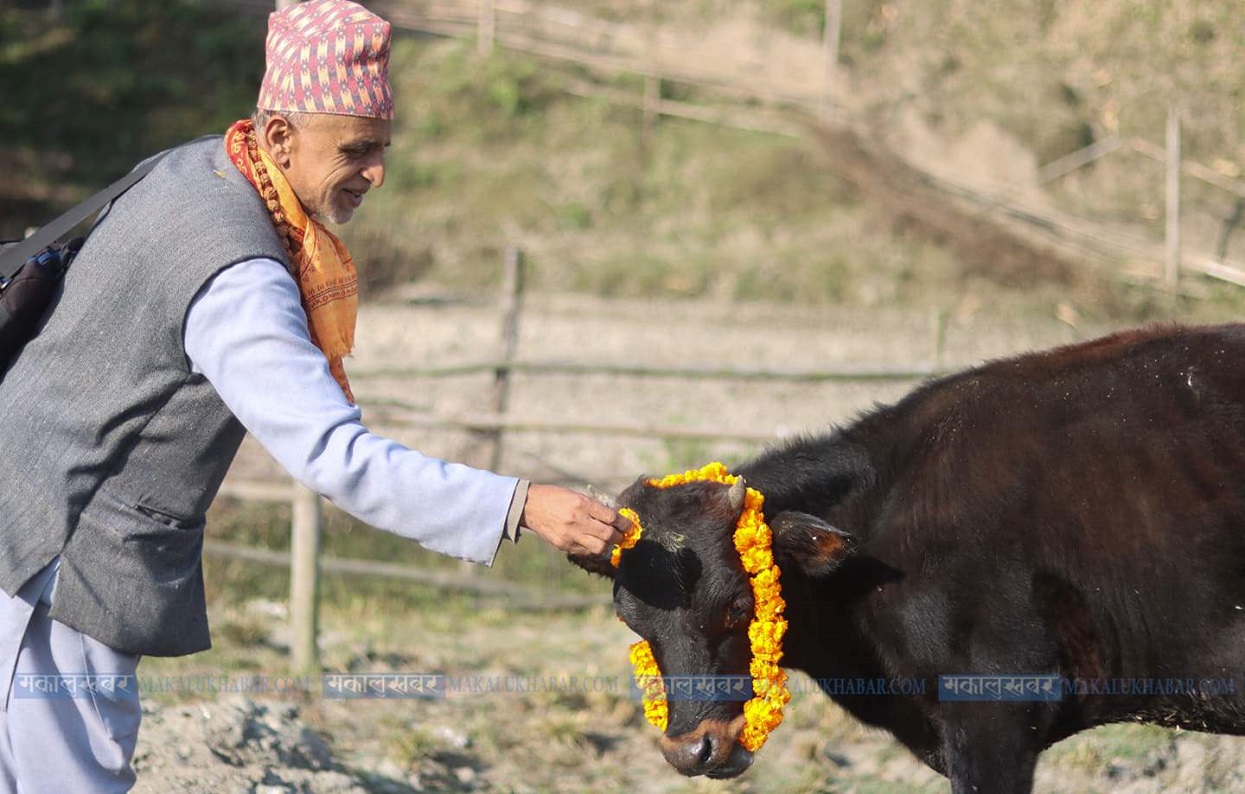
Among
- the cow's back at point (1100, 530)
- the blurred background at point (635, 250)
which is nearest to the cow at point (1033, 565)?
the cow's back at point (1100, 530)

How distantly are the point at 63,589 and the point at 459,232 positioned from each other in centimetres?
1576

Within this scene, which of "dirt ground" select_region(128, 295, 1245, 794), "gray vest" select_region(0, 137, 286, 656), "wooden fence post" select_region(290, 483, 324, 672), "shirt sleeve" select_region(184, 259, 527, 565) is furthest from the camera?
"wooden fence post" select_region(290, 483, 324, 672)

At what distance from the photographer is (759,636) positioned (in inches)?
150

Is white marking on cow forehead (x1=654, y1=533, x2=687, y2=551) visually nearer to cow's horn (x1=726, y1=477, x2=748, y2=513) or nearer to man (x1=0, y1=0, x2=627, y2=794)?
cow's horn (x1=726, y1=477, x2=748, y2=513)

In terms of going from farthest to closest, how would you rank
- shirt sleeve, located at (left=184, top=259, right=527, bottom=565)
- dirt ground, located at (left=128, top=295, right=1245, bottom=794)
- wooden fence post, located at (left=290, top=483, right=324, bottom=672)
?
wooden fence post, located at (left=290, top=483, right=324, bottom=672), dirt ground, located at (left=128, top=295, right=1245, bottom=794), shirt sleeve, located at (left=184, top=259, right=527, bottom=565)

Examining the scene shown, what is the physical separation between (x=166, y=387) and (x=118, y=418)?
0.12 meters

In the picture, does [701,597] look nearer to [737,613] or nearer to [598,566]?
[737,613]

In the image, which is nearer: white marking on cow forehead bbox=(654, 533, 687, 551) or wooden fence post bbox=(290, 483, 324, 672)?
white marking on cow forehead bbox=(654, 533, 687, 551)

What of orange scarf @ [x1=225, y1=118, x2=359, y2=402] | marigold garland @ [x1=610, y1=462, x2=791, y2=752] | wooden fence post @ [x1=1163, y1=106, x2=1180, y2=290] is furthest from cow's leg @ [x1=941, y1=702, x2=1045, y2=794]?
wooden fence post @ [x1=1163, y1=106, x2=1180, y2=290]

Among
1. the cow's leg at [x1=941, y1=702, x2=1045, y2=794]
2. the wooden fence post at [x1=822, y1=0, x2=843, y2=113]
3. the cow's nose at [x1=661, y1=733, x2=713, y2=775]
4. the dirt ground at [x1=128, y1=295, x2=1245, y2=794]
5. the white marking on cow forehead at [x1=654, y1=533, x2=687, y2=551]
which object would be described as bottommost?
the dirt ground at [x1=128, y1=295, x2=1245, y2=794]

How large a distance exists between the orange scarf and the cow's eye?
4.89 ft

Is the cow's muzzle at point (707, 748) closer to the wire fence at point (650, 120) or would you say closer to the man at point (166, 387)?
the man at point (166, 387)

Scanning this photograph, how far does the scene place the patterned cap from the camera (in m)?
2.61

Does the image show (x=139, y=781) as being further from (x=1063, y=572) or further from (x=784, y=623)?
(x=1063, y=572)
